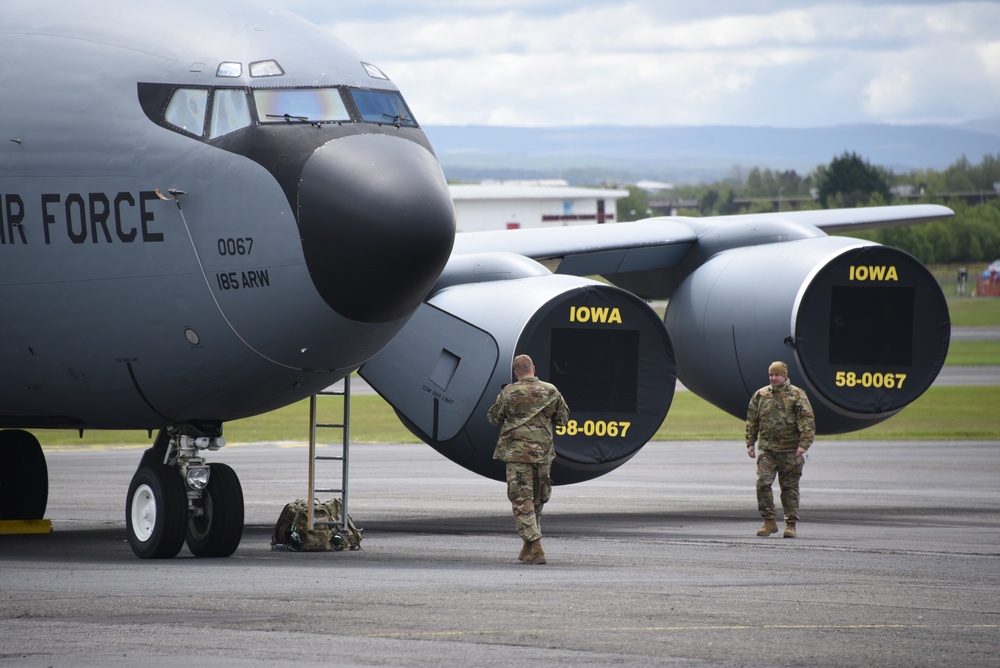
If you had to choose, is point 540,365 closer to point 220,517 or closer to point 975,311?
point 220,517

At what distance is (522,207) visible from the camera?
529 ft

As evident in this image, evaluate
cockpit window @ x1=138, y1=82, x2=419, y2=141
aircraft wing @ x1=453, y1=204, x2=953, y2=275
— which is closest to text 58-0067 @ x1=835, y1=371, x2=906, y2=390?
aircraft wing @ x1=453, y1=204, x2=953, y2=275

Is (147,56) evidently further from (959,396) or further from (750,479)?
(959,396)

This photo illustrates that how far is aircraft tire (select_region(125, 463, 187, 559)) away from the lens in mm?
15305

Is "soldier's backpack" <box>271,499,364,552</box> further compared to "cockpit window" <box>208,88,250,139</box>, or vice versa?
"soldier's backpack" <box>271,499,364,552</box>

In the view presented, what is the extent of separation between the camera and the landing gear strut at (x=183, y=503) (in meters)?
15.4

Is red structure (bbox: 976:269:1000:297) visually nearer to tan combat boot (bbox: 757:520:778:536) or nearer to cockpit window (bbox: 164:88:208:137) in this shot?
tan combat boot (bbox: 757:520:778:536)

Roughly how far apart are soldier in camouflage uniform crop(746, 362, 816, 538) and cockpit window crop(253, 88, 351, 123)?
6.78m

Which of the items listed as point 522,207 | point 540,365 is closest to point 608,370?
point 540,365

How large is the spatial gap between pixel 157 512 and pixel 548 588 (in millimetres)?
4234

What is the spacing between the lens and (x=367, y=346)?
595 inches

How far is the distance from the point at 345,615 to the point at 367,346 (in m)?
4.00

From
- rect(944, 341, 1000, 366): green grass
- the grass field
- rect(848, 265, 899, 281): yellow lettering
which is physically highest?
rect(848, 265, 899, 281): yellow lettering

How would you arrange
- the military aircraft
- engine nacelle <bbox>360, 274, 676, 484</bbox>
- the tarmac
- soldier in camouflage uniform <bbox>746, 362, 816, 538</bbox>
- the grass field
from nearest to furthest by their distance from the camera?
the tarmac < the military aircraft < engine nacelle <bbox>360, 274, 676, 484</bbox> < soldier in camouflage uniform <bbox>746, 362, 816, 538</bbox> < the grass field
